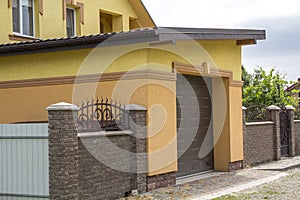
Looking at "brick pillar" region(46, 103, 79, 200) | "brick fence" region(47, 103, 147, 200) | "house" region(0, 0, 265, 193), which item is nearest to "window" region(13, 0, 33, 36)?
"house" region(0, 0, 265, 193)

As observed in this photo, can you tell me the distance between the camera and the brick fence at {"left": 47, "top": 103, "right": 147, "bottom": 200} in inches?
351

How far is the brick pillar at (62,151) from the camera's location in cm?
889

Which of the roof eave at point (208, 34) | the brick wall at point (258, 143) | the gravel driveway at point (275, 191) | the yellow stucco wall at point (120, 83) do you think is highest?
the roof eave at point (208, 34)

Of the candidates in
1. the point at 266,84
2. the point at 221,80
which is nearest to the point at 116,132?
the point at 221,80

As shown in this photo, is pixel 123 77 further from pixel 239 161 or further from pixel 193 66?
pixel 239 161

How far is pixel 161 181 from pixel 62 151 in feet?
10.8

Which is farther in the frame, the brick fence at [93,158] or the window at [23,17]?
the window at [23,17]

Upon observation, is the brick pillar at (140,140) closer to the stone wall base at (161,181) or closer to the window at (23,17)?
the stone wall base at (161,181)

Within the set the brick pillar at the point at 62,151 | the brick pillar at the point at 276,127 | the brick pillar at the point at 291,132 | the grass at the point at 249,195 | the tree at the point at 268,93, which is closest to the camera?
the brick pillar at the point at 62,151

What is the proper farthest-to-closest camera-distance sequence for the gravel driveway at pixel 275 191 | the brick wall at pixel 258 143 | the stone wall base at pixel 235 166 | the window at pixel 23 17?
the window at pixel 23 17, the brick wall at pixel 258 143, the stone wall base at pixel 235 166, the gravel driveway at pixel 275 191

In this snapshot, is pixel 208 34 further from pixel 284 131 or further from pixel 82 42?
pixel 284 131

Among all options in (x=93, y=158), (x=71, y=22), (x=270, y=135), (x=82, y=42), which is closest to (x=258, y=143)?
(x=270, y=135)

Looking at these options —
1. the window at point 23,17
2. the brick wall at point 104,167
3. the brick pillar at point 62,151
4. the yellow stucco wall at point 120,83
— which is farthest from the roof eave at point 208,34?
the window at point 23,17

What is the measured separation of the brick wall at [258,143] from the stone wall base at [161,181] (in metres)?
4.29
